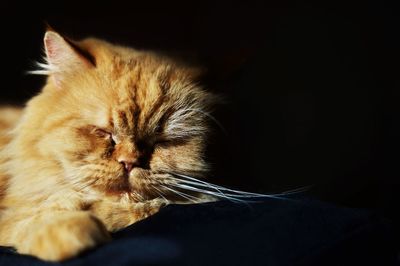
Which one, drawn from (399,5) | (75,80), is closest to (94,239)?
(75,80)

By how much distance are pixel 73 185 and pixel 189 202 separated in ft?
1.08

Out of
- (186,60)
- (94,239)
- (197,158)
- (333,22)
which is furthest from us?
(333,22)

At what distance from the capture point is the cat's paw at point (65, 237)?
1.07 meters

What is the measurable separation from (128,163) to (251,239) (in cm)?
40

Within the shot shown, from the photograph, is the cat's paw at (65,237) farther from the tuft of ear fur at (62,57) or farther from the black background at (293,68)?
the black background at (293,68)

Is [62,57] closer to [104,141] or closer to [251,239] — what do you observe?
[104,141]

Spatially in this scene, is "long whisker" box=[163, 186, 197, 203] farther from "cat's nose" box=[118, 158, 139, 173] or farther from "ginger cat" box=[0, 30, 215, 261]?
"cat's nose" box=[118, 158, 139, 173]

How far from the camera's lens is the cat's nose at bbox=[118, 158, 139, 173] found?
4.32 feet

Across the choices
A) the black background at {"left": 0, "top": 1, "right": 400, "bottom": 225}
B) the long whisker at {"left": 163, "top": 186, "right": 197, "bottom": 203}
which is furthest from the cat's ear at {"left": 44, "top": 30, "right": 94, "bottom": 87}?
the black background at {"left": 0, "top": 1, "right": 400, "bottom": 225}

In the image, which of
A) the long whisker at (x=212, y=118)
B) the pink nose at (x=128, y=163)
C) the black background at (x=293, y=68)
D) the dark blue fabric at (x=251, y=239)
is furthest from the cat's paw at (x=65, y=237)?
the black background at (x=293, y=68)

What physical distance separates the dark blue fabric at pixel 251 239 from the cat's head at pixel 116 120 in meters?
0.16

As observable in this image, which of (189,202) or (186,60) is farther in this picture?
(186,60)

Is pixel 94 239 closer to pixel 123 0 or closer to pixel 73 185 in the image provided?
pixel 73 185

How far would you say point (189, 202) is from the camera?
146 centimetres
